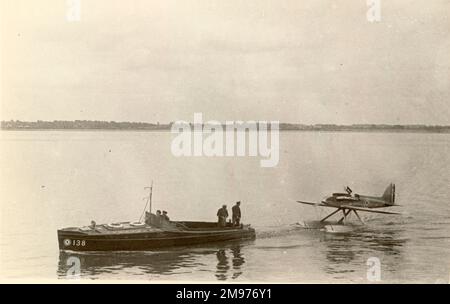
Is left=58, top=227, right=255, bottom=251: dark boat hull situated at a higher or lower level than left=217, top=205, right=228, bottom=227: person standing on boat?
lower

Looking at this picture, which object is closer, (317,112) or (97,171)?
(317,112)

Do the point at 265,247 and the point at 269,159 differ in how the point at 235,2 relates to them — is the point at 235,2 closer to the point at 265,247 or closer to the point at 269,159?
the point at 269,159

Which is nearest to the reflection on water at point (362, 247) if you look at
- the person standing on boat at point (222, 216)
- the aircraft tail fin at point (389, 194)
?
the aircraft tail fin at point (389, 194)

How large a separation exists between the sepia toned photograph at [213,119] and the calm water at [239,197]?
55mm

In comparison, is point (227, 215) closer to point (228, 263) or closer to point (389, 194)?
point (228, 263)

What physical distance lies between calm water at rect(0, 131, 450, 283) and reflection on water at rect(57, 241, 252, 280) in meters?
0.03

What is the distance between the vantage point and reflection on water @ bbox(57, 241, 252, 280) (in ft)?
44.2

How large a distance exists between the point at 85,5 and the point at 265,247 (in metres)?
7.06

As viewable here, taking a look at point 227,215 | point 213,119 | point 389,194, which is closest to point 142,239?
point 227,215

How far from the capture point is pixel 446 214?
16.3 m

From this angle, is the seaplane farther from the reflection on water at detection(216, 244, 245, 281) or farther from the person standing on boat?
the reflection on water at detection(216, 244, 245, 281)

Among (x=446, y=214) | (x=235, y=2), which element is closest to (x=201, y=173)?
(x=235, y=2)

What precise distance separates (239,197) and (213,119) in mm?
3481

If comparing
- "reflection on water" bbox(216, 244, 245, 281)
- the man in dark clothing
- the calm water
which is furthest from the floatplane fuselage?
"reflection on water" bbox(216, 244, 245, 281)
